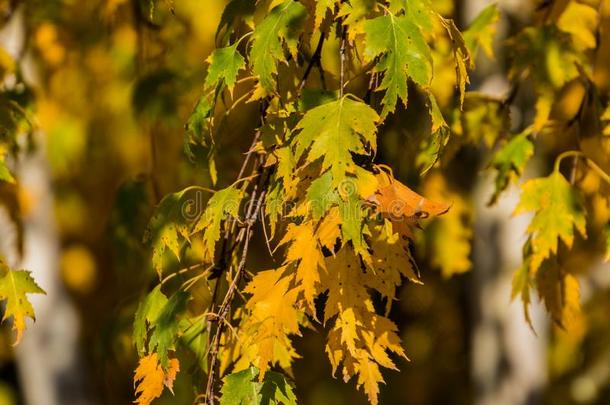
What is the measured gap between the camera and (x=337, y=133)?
57.0 inches

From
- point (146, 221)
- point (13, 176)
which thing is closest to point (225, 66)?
point (13, 176)

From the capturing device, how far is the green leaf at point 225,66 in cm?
162

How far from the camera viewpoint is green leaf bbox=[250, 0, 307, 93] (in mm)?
1557

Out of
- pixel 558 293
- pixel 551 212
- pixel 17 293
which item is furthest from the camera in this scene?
pixel 558 293

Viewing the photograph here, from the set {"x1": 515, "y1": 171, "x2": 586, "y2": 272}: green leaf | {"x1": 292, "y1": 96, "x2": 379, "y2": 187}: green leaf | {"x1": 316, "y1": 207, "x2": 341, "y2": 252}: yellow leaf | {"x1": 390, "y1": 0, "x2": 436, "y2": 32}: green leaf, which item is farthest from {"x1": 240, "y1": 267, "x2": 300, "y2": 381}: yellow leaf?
{"x1": 515, "y1": 171, "x2": 586, "y2": 272}: green leaf

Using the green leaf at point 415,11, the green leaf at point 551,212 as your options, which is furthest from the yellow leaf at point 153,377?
the green leaf at point 551,212

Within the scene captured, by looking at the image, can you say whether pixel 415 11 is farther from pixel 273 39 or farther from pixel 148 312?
pixel 148 312

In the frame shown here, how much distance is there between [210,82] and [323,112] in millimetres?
240

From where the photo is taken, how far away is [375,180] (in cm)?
145

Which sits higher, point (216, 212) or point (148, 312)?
point (216, 212)

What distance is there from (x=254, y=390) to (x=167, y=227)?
37cm

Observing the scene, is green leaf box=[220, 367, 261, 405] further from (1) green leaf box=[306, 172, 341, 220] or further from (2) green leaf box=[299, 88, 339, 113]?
(2) green leaf box=[299, 88, 339, 113]

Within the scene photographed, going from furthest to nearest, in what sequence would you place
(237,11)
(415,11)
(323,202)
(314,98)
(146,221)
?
1. (146,221)
2. (237,11)
3. (314,98)
4. (415,11)
5. (323,202)

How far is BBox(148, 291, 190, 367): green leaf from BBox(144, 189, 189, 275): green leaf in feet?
0.24
